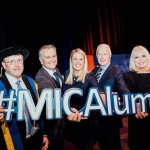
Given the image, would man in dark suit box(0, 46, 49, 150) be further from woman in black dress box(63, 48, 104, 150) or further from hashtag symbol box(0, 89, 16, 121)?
woman in black dress box(63, 48, 104, 150)

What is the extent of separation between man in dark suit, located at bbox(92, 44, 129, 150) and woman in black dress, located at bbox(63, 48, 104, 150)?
0.35 ft

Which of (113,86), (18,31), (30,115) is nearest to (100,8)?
(18,31)

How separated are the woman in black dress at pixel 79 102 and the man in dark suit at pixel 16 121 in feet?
1.19

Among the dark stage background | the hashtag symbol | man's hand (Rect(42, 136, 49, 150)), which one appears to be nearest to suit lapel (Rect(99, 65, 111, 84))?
man's hand (Rect(42, 136, 49, 150))

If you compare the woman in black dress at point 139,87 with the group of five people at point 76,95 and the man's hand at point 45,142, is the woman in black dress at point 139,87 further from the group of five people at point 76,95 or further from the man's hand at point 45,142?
the man's hand at point 45,142

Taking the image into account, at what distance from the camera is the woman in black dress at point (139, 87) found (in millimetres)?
2357

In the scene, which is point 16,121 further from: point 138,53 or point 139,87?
point 138,53

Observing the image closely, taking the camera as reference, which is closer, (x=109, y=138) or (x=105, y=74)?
(x=109, y=138)

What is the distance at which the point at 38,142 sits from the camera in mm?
2271

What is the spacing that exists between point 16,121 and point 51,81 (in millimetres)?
578

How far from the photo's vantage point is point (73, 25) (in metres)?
5.62

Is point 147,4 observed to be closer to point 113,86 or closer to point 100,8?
point 100,8

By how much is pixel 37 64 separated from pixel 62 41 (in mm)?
1001

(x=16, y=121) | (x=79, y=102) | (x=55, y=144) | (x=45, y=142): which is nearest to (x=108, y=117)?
(x=79, y=102)
